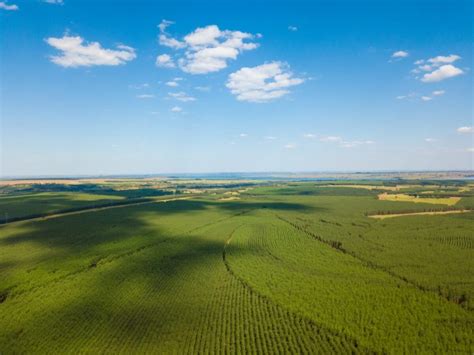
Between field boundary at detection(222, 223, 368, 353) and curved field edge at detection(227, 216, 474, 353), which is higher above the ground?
curved field edge at detection(227, 216, 474, 353)

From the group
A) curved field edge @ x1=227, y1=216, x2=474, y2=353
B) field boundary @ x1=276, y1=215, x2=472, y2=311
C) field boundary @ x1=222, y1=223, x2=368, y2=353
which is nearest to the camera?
field boundary @ x1=222, y1=223, x2=368, y2=353

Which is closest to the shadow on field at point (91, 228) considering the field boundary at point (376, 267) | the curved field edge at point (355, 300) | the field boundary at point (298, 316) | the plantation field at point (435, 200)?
the curved field edge at point (355, 300)

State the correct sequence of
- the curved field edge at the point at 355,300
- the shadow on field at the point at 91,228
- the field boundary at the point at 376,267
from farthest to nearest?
the shadow on field at the point at 91,228, the field boundary at the point at 376,267, the curved field edge at the point at 355,300

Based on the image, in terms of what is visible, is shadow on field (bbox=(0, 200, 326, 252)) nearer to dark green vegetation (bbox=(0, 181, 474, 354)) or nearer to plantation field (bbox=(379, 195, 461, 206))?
dark green vegetation (bbox=(0, 181, 474, 354))

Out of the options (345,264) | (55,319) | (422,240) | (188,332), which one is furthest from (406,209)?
(55,319)

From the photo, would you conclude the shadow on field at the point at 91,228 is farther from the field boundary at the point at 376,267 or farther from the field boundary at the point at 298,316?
the field boundary at the point at 376,267

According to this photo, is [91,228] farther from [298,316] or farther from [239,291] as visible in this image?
[298,316]

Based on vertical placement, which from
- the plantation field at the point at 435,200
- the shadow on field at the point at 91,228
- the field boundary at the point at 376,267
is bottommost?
the field boundary at the point at 376,267

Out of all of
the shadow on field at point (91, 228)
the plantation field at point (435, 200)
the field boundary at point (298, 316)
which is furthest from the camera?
the plantation field at point (435, 200)

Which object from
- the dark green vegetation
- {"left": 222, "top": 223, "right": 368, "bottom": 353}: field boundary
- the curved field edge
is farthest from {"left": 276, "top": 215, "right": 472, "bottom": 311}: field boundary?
{"left": 222, "top": 223, "right": 368, "bottom": 353}: field boundary
